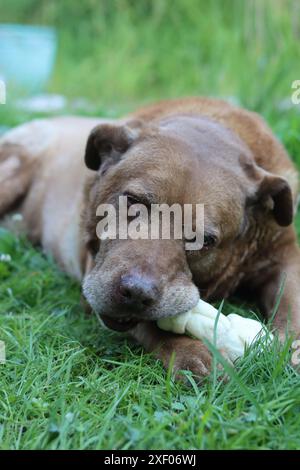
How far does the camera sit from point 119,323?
312cm

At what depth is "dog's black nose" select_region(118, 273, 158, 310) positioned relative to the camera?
2803 millimetres

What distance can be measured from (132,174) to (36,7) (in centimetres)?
910

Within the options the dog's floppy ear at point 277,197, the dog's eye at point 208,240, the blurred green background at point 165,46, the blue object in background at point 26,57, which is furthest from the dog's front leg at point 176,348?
the blue object in background at point 26,57

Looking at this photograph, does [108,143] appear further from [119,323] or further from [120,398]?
[120,398]

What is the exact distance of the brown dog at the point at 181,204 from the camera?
2.95m

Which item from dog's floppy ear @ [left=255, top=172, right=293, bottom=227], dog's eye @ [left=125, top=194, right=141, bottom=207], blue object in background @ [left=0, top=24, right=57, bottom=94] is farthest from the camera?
blue object in background @ [left=0, top=24, right=57, bottom=94]

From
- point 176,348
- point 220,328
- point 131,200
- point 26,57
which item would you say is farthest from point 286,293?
point 26,57

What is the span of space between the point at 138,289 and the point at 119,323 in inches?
A: 14.7

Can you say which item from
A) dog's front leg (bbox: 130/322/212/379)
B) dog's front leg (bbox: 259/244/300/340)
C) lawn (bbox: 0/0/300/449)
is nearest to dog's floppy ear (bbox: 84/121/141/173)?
lawn (bbox: 0/0/300/449)

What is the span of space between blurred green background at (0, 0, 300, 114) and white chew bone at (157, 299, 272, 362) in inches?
143

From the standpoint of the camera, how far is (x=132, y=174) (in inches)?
130

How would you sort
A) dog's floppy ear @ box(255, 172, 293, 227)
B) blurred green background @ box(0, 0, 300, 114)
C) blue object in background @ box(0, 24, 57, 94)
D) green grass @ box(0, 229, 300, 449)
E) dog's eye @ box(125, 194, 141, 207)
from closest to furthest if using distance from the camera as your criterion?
green grass @ box(0, 229, 300, 449)
dog's eye @ box(125, 194, 141, 207)
dog's floppy ear @ box(255, 172, 293, 227)
blurred green background @ box(0, 0, 300, 114)
blue object in background @ box(0, 24, 57, 94)

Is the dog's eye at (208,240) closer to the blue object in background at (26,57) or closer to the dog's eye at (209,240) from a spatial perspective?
the dog's eye at (209,240)

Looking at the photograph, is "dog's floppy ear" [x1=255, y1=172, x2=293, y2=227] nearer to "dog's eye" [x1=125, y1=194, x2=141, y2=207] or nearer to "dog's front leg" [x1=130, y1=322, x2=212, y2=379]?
"dog's eye" [x1=125, y1=194, x2=141, y2=207]
